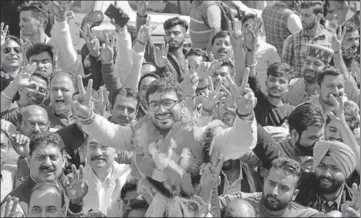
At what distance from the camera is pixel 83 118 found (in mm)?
5645

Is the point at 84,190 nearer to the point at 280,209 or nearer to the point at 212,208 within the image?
the point at 212,208

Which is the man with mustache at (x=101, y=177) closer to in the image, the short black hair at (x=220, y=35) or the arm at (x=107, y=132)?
the arm at (x=107, y=132)

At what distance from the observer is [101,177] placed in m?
6.51

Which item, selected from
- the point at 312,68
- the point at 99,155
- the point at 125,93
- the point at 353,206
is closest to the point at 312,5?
the point at 312,68

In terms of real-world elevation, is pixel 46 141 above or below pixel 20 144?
above

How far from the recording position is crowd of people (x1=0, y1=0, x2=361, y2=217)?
566 centimetres

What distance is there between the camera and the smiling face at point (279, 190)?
571 cm

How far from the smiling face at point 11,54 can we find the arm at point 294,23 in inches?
114

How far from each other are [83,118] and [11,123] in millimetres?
1441

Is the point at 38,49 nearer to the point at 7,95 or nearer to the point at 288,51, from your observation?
the point at 7,95

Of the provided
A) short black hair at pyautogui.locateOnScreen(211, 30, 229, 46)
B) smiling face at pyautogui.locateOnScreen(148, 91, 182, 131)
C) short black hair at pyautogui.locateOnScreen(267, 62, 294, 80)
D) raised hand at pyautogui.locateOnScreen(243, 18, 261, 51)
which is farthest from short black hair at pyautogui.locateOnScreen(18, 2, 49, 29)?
smiling face at pyautogui.locateOnScreen(148, 91, 182, 131)

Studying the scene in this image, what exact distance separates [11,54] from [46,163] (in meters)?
1.93

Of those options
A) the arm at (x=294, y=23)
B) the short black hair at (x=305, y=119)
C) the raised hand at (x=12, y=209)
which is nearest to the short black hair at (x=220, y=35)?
the arm at (x=294, y=23)

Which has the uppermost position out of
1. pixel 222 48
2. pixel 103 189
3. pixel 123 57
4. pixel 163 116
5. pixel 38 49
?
pixel 163 116
